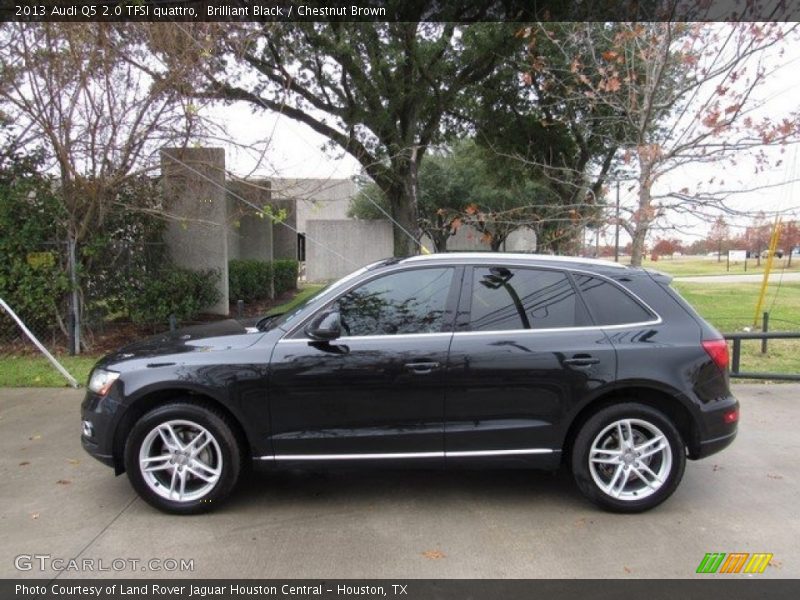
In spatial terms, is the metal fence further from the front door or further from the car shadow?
the front door

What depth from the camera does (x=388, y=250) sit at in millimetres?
31812

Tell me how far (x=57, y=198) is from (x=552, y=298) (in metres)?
7.58

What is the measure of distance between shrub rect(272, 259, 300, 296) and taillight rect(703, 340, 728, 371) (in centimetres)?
1423

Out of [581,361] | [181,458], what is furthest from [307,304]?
[581,361]

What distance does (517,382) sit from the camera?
12.6ft

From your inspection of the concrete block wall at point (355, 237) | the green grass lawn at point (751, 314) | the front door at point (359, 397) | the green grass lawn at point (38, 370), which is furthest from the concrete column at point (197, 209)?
the concrete block wall at point (355, 237)

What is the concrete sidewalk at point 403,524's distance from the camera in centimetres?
331

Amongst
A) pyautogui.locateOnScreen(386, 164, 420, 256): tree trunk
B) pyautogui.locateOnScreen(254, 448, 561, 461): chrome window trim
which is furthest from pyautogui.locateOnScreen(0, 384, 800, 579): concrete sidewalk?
pyautogui.locateOnScreen(386, 164, 420, 256): tree trunk

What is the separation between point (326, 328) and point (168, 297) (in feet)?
22.6

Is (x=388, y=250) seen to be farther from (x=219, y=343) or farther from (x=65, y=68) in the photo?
(x=219, y=343)

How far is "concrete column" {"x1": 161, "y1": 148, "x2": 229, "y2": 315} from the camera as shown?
29.8ft

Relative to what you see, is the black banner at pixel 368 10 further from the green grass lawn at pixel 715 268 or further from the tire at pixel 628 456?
the green grass lawn at pixel 715 268
